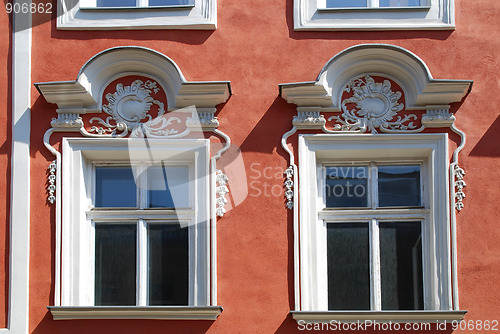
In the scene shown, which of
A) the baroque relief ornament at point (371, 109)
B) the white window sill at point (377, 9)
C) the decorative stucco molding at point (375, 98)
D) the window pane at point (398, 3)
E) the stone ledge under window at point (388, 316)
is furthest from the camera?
the window pane at point (398, 3)

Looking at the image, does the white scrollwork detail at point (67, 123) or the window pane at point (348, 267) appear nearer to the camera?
the window pane at point (348, 267)

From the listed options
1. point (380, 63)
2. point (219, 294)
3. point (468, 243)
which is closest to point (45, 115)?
point (219, 294)

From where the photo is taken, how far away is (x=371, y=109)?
952 cm

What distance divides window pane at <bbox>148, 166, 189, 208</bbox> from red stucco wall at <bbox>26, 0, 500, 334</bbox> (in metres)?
0.51

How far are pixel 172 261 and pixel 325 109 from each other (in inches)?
74.4

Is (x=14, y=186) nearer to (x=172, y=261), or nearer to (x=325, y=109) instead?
(x=172, y=261)

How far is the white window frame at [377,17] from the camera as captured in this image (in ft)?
31.7

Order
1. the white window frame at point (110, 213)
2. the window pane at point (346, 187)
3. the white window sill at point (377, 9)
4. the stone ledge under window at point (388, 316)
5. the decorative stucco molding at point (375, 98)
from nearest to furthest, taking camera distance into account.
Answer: the stone ledge under window at point (388, 316), the white window frame at point (110, 213), the decorative stucco molding at point (375, 98), the window pane at point (346, 187), the white window sill at point (377, 9)

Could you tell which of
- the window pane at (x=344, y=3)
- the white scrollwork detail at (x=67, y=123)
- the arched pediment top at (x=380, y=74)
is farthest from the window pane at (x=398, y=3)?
the white scrollwork detail at (x=67, y=123)

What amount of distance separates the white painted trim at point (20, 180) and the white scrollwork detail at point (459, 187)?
369 cm

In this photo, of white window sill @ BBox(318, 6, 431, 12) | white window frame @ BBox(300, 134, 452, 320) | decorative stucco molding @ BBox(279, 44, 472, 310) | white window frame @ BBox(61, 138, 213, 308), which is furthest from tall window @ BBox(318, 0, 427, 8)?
white window frame @ BBox(61, 138, 213, 308)

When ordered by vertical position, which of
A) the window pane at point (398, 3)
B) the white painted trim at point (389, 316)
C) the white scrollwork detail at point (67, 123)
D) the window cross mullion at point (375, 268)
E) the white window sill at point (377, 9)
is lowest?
the white painted trim at point (389, 316)

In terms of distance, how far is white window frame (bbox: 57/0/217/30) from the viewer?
31.9 feet

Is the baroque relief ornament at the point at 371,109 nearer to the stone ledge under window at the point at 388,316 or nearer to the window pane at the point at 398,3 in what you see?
the window pane at the point at 398,3
